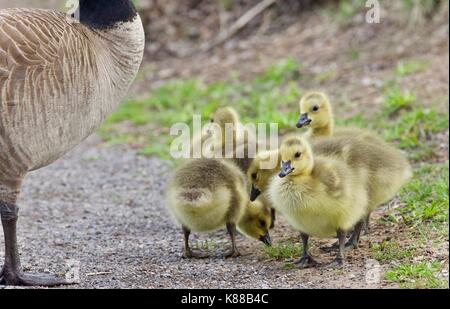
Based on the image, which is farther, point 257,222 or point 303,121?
point 303,121

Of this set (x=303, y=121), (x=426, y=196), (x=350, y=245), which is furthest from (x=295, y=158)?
(x=426, y=196)

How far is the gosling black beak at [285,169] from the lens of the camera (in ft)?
19.1

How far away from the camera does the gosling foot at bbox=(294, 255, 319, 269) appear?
604 cm

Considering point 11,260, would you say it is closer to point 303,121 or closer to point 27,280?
point 27,280

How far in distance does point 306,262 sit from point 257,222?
0.79m

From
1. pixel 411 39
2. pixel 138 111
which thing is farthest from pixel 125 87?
pixel 411 39

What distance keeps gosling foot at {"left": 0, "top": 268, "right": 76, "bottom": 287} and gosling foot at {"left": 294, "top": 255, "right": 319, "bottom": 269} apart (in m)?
1.58

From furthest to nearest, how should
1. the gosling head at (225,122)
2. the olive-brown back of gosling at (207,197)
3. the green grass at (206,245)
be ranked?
the gosling head at (225,122), the green grass at (206,245), the olive-brown back of gosling at (207,197)

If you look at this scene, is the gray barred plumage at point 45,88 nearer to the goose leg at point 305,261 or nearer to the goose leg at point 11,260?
the goose leg at point 11,260

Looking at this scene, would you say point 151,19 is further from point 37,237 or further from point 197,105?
point 37,237

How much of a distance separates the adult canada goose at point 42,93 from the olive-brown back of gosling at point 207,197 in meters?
0.79

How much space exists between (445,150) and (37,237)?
4.09m

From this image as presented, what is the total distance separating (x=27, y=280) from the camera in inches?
226

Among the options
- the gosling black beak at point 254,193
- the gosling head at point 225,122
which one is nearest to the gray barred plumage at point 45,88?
the gosling black beak at point 254,193
